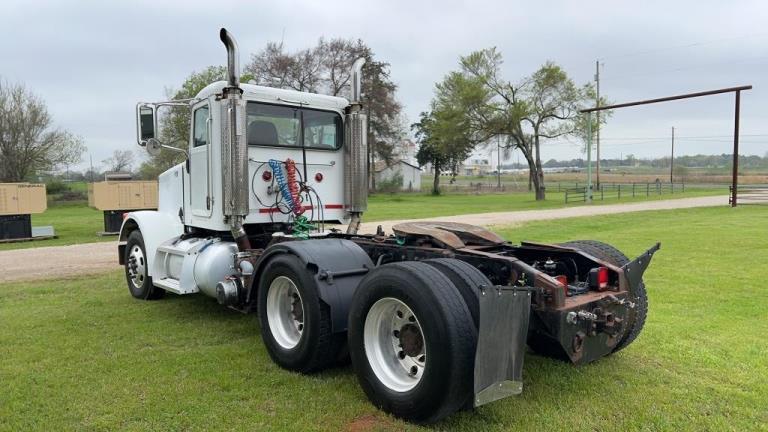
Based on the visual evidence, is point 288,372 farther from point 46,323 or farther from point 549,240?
point 549,240

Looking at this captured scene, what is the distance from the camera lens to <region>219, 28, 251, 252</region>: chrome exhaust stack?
6020 mm

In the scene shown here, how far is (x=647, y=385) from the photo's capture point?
4.40 metres

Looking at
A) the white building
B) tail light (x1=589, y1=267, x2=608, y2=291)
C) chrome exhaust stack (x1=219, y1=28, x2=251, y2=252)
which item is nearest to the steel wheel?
tail light (x1=589, y1=267, x2=608, y2=291)

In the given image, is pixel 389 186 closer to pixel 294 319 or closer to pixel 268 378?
pixel 294 319

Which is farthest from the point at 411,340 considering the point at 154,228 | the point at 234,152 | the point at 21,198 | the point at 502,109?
the point at 502,109

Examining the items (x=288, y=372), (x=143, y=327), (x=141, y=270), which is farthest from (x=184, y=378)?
(x=141, y=270)

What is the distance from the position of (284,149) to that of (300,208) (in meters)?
0.69

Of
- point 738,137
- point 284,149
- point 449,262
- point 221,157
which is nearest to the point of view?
point 449,262

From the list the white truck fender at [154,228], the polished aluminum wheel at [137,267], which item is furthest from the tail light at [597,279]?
the polished aluminum wheel at [137,267]

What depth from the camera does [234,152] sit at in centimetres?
612

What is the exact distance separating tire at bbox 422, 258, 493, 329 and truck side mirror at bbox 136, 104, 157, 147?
13.9ft

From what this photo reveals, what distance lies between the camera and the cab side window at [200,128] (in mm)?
6639

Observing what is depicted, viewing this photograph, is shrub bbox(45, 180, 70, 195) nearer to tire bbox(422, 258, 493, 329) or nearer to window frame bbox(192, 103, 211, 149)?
window frame bbox(192, 103, 211, 149)

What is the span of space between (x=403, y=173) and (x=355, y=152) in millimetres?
64420
